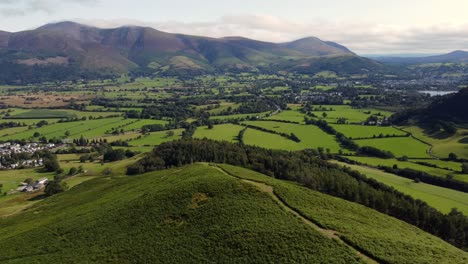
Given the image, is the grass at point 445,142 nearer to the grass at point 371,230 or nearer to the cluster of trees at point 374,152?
the cluster of trees at point 374,152

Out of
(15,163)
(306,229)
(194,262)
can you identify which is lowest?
(15,163)

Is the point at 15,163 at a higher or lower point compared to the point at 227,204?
lower

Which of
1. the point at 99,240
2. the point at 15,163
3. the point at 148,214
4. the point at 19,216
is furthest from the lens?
the point at 15,163

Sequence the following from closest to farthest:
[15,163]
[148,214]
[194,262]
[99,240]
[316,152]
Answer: [194,262]
[99,240]
[148,214]
[316,152]
[15,163]

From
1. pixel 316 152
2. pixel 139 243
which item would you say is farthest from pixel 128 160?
pixel 139 243

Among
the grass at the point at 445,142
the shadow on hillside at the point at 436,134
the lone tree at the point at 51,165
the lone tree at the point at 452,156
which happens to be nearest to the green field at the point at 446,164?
the lone tree at the point at 452,156

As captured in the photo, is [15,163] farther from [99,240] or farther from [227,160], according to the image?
[99,240]

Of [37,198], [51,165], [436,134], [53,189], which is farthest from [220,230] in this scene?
[436,134]

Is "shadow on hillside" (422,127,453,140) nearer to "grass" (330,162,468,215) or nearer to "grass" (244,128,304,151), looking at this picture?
"grass" (330,162,468,215)
